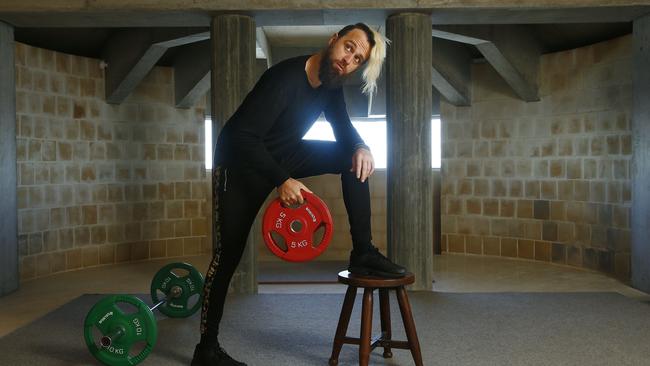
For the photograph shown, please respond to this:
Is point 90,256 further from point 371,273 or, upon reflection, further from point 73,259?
point 371,273

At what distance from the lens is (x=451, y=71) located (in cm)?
798

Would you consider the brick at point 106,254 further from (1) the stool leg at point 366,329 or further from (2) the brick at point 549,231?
(1) the stool leg at point 366,329

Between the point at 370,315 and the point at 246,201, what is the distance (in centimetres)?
75

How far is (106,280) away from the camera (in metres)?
6.74

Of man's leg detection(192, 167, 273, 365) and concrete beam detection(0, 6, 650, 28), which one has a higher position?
Answer: concrete beam detection(0, 6, 650, 28)

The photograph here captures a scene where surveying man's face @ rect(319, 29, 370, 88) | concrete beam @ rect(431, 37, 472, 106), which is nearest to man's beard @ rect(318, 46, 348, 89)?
man's face @ rect(319, 29, 370, 88)

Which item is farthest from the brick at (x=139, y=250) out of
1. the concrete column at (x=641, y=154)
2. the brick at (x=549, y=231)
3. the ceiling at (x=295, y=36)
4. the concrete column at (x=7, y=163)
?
the concrete column at (x=641, y=154)

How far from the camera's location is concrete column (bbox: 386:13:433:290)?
17.8 feet

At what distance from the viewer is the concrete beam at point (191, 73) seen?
8.04 meters

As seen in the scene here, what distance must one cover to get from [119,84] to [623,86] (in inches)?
206

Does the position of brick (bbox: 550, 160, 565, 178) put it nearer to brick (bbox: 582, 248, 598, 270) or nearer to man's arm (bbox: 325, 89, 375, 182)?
brick (bbox: 582, 248, 598, 270)

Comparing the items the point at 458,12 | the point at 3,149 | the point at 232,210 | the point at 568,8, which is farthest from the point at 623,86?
the point at 3,149

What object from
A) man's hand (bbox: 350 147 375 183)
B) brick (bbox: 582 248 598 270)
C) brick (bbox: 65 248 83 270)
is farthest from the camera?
brick (bbox: 65 248 83 270)

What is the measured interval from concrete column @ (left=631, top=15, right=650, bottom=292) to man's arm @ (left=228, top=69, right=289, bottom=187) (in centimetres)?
375
